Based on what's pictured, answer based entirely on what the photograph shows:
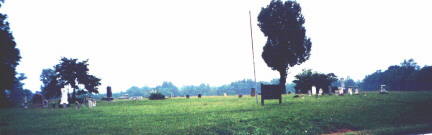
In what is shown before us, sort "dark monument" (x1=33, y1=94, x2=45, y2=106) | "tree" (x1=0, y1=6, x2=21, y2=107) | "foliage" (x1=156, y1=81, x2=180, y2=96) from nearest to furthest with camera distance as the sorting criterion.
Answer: "tree" (x1=0, y1=6, x2=21, y2=107) → "dark monument" (x1=33, y1=94, x2=45, y2=106) → "foliage" (x1=156, y1=81, x2=180, y2=96)

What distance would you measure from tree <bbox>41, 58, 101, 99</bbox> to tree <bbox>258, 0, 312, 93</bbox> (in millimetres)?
21092

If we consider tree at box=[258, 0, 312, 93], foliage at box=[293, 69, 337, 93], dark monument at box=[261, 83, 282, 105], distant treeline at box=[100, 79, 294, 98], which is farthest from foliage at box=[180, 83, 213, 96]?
dark monument at box=[261, 83, 282, 105]

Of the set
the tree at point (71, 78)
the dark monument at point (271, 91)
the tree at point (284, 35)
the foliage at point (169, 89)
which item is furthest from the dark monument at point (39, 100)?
the tree at point (284, 35)

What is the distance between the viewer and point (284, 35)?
2912 centimetres

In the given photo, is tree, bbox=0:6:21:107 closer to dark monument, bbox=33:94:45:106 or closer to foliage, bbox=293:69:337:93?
dark monument, bbox=33:94:45:106

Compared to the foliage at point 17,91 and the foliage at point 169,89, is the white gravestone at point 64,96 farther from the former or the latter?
the foliage at point 169,89

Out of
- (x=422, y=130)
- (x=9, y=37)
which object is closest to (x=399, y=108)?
(x=422, y=130)

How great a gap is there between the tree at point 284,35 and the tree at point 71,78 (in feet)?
69.2

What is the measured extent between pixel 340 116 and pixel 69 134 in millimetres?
9976

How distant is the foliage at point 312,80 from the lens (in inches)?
1081

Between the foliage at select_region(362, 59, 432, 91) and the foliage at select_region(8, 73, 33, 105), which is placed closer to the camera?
the foliage at select_region(8, 73, 33, 105)

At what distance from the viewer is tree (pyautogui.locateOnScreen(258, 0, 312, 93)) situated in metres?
29.0

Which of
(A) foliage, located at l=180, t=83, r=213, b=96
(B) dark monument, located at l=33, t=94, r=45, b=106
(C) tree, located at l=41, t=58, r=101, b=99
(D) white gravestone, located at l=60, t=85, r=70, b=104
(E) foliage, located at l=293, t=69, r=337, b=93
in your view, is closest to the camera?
(D) white gravestone, located at l=60, t=85, r=70, b=104

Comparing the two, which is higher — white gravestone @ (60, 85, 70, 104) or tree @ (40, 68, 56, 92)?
tree @ (40, 68, 56, 92)
